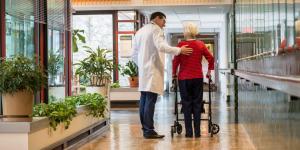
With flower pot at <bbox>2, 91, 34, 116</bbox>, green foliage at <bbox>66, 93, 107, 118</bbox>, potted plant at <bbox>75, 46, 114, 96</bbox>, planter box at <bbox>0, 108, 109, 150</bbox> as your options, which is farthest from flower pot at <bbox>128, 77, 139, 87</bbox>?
flower pot at <bbox>2, 91, 34, 116</bbox>

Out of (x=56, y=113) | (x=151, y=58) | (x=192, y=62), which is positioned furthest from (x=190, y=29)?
(x=56, y=113)

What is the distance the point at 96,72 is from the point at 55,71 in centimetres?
76

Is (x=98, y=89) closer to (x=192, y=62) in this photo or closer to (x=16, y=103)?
(x=192, y=62)

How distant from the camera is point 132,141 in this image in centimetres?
643

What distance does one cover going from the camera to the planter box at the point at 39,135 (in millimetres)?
4484

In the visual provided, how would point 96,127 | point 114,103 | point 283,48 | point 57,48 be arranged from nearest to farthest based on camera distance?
point 283,48 < point 96,127 < point 57,48 < point 114,103

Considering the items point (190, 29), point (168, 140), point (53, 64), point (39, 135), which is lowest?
point (168, 140)

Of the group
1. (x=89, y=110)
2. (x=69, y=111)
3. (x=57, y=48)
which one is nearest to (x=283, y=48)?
(x=69, y=111)

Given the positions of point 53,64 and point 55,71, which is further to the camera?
point 55,71

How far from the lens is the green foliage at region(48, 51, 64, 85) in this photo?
7457 millimetres

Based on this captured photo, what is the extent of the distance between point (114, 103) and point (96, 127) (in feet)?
20.1

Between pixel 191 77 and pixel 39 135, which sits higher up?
pixel 191 77

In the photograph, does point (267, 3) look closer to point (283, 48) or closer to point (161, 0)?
point (283, 48)

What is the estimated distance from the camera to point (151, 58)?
262 inches
